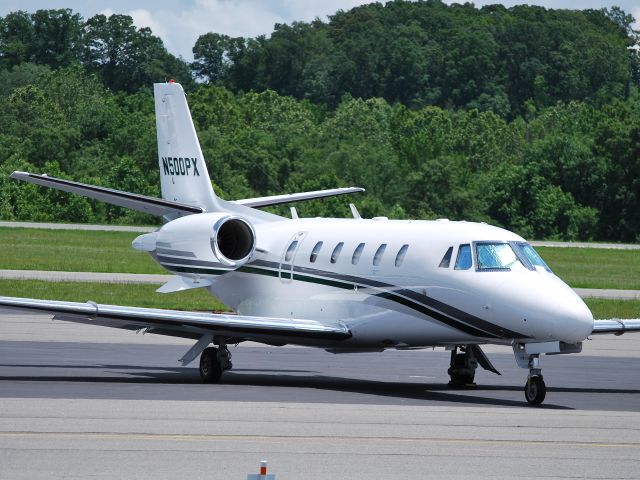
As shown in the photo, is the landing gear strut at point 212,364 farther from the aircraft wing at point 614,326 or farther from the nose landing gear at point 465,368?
the aircraft wing at point 614,326

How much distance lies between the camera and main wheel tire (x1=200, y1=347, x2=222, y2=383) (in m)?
22.5

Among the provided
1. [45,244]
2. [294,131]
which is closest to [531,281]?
[45,244]

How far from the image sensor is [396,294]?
21.6 meters

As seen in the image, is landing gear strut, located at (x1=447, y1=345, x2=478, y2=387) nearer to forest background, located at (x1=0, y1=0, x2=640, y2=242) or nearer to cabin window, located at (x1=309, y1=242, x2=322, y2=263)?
cabin window, located at (x1=309, y1=242, x2=322, y2=263)

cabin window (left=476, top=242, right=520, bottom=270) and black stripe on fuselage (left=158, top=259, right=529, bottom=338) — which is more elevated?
cabin window (left=476, top=242, right=520, bottom=270)

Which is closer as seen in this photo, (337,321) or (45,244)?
(337,321)

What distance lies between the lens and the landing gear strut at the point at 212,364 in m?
22.5

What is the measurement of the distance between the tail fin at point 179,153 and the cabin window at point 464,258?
302 inches

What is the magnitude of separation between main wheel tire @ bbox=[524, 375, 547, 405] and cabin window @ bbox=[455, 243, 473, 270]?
205 cm

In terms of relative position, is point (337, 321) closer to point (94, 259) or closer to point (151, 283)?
point (151, 283)

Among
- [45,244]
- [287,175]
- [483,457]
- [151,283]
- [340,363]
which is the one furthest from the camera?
[287,175]

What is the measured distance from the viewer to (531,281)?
19.8 meters

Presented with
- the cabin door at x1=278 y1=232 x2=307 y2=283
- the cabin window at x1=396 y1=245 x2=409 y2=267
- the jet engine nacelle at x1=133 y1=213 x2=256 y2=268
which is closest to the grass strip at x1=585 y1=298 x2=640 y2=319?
the jet engine nacelle at x1=133 y1=213 x2=256 y2=268

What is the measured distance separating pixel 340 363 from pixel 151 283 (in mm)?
19310
